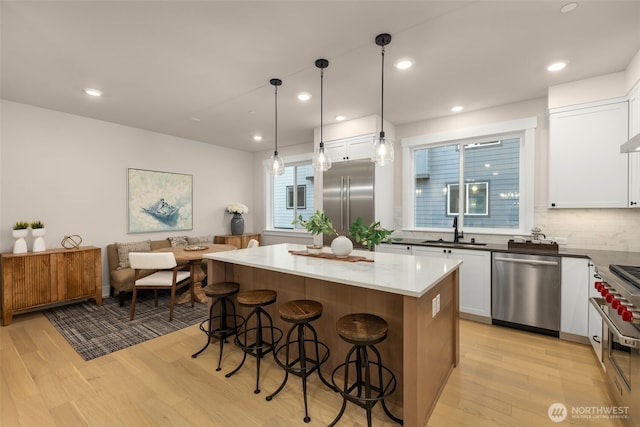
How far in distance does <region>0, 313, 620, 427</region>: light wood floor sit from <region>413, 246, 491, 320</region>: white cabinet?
542mm

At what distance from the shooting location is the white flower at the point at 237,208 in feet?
19.6

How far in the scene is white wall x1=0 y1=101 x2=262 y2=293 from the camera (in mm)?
3602

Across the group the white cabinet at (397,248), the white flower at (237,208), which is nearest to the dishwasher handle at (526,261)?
the white cabinet at (397,248)

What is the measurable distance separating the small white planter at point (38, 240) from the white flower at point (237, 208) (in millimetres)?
2904

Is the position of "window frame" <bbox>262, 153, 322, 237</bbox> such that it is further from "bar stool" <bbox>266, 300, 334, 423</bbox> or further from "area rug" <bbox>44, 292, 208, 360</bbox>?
"bar stool" <bbox>266, 300, 334, 423</bbox>

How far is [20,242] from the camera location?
11.3 feet

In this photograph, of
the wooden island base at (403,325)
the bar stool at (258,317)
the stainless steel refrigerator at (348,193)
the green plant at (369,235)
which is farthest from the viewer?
the stainless steel refrigerator at (348,193)

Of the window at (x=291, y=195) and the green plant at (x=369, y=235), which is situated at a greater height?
the window at (x=291, y=195)

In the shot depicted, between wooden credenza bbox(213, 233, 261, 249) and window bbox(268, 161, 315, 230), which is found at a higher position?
window bbox(268, 161, 315, 230)

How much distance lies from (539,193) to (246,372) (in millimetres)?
3871

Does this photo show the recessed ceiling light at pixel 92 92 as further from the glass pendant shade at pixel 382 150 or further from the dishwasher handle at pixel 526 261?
the dishwasher handle at pixel 526 261

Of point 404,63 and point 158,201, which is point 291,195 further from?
point 404,63

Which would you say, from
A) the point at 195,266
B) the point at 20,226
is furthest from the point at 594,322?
the point at 20,226

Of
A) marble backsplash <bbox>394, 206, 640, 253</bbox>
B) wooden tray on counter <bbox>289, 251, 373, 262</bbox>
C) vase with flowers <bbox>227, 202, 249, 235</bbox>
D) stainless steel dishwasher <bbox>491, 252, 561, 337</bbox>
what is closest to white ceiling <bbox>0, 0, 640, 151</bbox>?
marble backsplash <bbox>394, 206, 640, 253</bbox>
